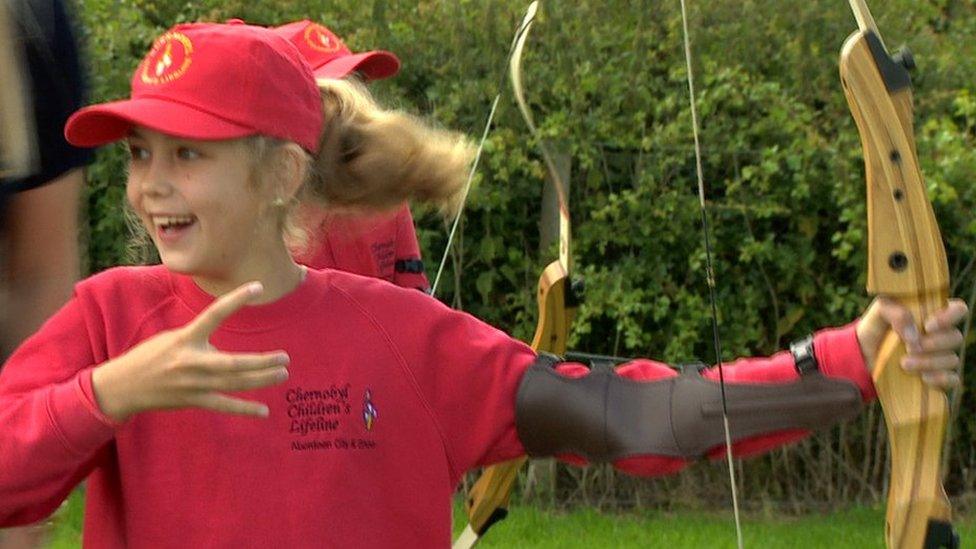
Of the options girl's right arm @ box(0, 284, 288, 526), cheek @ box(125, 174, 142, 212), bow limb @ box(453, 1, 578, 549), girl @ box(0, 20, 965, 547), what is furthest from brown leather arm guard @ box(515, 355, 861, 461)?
bow limb @ box(453, 1, 578, 549)

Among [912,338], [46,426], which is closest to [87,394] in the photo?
[46,426]

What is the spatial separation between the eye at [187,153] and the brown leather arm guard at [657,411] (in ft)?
1.94

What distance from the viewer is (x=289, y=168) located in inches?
109

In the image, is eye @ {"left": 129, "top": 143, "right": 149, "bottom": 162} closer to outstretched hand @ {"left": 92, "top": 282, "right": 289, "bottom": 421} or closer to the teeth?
the teeth

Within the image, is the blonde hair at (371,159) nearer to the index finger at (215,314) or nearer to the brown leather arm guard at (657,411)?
the brown leather arm guard at (657,411)

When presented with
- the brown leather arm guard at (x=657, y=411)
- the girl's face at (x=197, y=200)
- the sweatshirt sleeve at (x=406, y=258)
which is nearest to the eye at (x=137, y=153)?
the girl's face at (x=197, y=200)

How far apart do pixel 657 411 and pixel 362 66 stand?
1942 mm

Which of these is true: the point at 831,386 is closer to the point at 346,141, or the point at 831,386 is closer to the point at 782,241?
the point at 346,141

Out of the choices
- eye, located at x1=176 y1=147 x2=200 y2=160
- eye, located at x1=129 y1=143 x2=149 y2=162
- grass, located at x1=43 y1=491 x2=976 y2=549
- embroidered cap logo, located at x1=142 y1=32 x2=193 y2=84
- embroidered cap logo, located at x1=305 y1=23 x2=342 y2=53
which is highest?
embroidered cap logo, located at x1=142 y1=32 x2=193 y2=84

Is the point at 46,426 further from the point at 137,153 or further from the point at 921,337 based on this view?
the point at 921,337

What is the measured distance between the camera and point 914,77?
7691 mm

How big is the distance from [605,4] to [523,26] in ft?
10.3

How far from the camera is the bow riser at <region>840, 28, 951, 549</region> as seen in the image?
8.79ft

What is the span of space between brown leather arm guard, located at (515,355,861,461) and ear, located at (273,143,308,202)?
457mm
